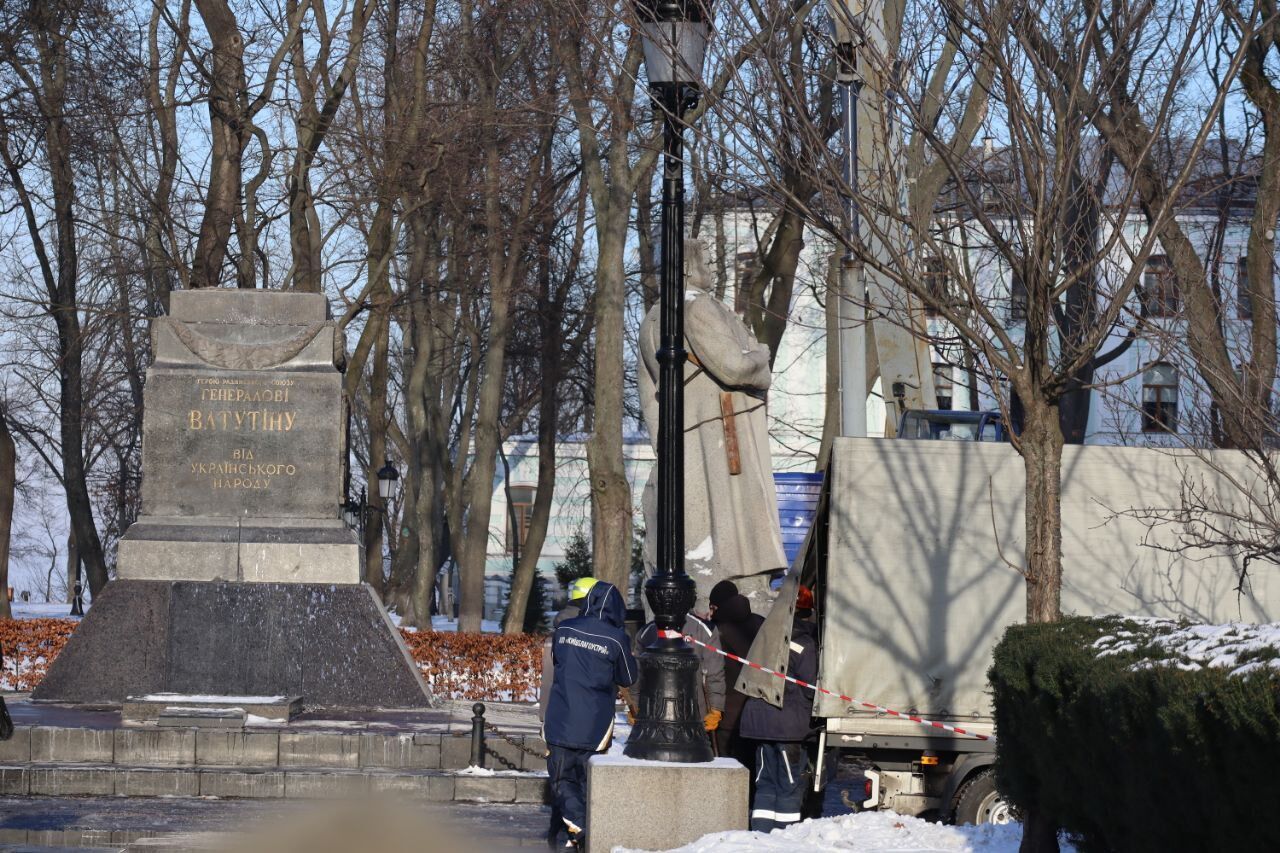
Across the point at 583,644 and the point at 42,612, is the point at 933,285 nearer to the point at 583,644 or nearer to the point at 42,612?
the point at 583,644

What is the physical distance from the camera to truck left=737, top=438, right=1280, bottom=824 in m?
10.5

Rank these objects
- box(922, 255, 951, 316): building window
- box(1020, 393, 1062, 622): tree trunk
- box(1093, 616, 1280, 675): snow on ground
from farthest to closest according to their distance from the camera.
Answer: box(922, 255, 951, 316): building window < box(1020, 393, 1062, 622): tree trunk < box(1093, 616, 1280, 675): snow on ground

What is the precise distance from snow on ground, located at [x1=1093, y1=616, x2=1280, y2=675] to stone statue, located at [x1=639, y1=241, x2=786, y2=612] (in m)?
4.87

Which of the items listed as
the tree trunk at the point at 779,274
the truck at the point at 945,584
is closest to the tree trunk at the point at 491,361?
the tree trunk at the point at 779,274

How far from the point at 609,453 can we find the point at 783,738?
10.4 meters

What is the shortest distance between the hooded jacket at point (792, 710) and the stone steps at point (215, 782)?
275 centimetres

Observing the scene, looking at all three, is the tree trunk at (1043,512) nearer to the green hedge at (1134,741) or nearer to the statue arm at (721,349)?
the green hedge at (1134,741)

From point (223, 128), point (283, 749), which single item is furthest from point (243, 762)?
point (223, 128)

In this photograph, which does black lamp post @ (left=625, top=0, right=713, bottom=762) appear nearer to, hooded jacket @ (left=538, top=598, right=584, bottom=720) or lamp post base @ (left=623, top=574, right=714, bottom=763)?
lamp post base @ (left=623, top=574, right=714, bottom=763)

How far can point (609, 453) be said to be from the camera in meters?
20.7

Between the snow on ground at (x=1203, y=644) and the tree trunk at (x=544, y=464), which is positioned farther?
the tree trunk at (x=544, y=464)

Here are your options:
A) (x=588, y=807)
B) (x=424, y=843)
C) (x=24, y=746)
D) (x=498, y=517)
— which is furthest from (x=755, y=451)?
(x=498, y=517)

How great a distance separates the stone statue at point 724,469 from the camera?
12.5 meters

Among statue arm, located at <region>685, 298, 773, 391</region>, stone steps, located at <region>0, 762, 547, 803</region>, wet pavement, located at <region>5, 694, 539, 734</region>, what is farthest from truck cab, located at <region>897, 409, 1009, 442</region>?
stone steps, located at <region>0, 762, 547, 803</region>
